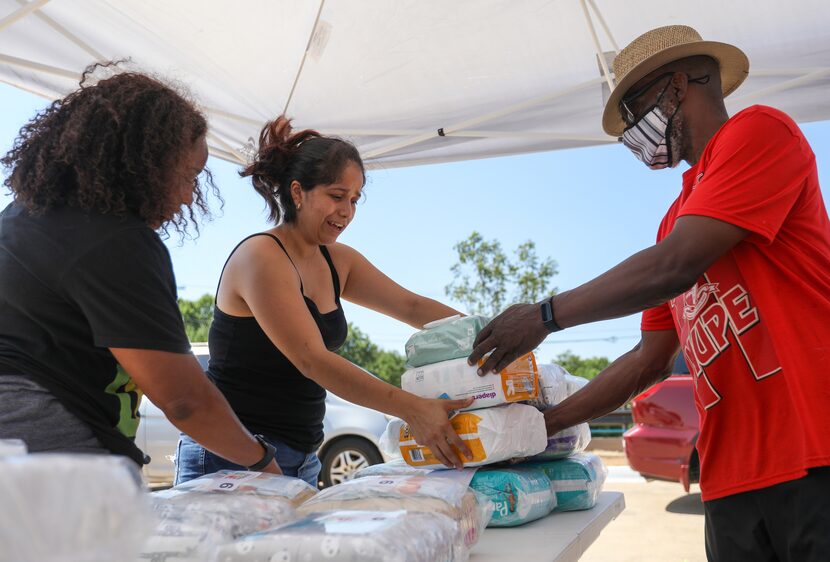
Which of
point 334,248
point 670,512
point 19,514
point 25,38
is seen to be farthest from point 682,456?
point 19,514

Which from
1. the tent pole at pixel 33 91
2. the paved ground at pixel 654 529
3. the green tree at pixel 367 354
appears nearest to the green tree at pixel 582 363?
the green tree at pixel 367 354

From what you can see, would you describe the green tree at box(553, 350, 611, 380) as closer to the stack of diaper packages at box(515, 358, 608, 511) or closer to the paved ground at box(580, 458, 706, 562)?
the paved ground at box(580, 458, 706, 562)

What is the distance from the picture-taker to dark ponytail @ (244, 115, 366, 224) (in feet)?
7.59

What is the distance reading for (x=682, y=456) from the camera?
6348 millimetres

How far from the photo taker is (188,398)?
1369 millimetres

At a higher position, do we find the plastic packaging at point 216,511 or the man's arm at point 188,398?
the man's arm at point 188,398

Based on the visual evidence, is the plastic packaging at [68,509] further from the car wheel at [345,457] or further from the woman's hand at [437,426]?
the car wheel at [345,457]

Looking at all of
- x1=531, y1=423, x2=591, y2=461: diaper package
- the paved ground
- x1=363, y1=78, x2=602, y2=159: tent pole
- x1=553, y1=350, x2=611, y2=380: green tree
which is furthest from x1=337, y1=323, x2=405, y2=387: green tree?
x1=531, y1=423, x2=591, y2=461: diaper package

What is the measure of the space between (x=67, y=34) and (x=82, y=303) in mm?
3000

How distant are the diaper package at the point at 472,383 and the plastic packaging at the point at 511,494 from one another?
19 centimetres

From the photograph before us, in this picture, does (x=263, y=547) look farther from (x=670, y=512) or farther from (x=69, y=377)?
(x=670, y=512)

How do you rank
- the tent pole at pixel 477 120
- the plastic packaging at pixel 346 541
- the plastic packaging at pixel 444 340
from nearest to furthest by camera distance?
the plastic packaging at pixel 346 541, the plastic packaging at pixel 444 340, the tent pole at pixel 477 120

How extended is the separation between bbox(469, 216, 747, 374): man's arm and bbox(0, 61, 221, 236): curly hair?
0.87 metres

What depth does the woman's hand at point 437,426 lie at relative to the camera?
1919 mm
